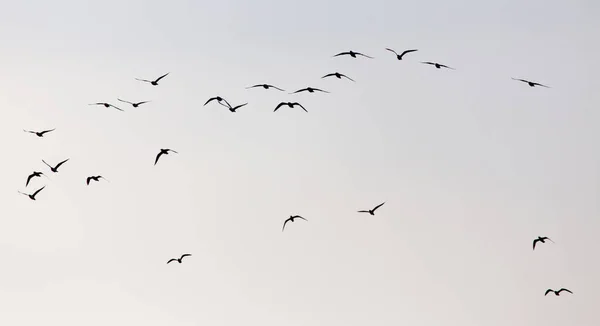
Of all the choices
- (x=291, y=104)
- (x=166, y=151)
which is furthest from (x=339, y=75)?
(x=166, y=151)

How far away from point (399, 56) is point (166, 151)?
56.3 ft

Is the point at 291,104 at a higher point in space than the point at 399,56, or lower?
lower

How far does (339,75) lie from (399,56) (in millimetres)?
5060

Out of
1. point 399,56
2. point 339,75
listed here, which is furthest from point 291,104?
point 399,56

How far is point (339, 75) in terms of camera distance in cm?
7550

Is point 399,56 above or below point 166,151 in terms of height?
above

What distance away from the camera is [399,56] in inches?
3073

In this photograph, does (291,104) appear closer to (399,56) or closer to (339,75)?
(339,75)

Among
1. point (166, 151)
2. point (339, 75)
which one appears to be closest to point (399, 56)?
point (339, 75)

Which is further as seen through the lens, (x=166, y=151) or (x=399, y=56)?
(x=399, y=56)

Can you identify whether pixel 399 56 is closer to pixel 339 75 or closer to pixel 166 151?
pixel 339 75

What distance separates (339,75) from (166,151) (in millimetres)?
12280

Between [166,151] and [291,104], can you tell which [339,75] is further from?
[166,151]

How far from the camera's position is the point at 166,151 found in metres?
72.8
